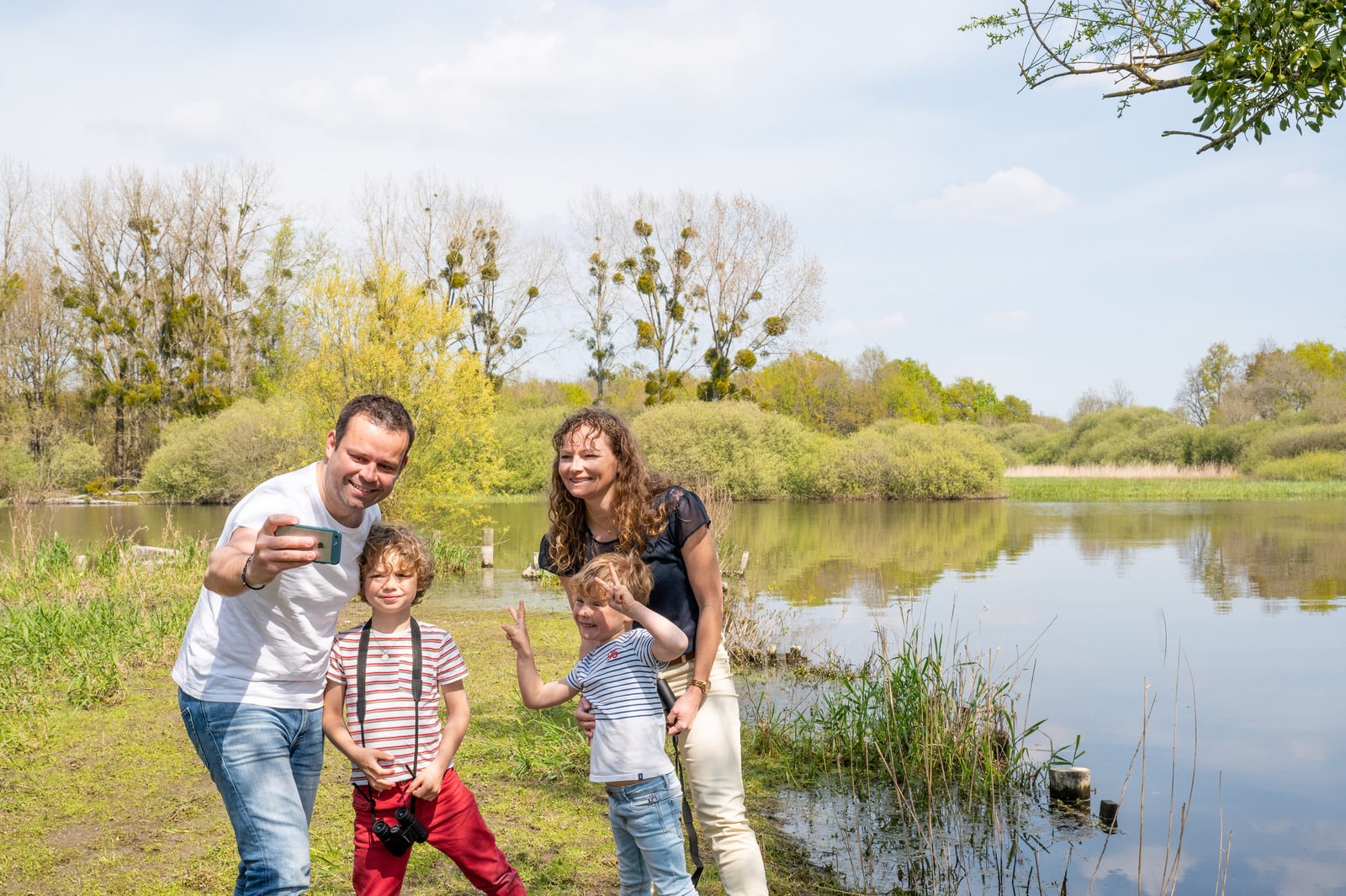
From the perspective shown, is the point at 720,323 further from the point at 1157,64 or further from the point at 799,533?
the point at 1157,64

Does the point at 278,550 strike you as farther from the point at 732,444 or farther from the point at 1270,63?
the point at 732,444

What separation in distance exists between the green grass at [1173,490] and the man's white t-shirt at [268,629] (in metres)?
37.4

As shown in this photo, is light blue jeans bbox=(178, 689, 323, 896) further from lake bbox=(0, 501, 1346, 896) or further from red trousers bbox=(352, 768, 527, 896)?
lake bbox=(0, 501, 1346, 896)

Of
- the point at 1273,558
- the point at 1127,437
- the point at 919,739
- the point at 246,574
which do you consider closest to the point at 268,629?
the point at 246,574

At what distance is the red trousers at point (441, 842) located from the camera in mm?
3023

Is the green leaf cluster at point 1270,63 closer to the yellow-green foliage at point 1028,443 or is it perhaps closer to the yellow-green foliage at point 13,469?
the yellow-green foliage at point 13,469

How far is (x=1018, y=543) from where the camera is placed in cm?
2086

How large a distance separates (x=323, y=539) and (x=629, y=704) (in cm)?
106

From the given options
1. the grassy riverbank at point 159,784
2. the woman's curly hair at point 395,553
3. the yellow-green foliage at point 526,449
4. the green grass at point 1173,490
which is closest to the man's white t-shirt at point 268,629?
the woman's curly hair at point 395,553

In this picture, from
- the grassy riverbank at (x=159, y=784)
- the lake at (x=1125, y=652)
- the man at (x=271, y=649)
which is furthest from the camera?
the lake at (x=1125, y=652)

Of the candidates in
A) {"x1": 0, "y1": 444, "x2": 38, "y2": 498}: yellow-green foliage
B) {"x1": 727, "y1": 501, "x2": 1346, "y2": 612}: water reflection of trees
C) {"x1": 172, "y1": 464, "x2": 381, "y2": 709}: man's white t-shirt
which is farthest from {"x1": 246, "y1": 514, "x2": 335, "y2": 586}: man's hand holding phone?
{"x1": 0, "y1": 444, "x2": 38, "y2": 498}: yellow-green foliage

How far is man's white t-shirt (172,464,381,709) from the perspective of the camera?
2516 millimetres

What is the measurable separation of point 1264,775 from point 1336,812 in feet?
2.23

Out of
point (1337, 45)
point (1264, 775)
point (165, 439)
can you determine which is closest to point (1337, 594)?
point (1264, 775)
